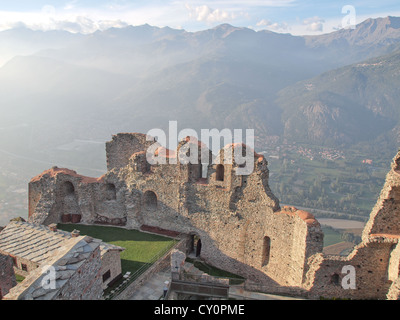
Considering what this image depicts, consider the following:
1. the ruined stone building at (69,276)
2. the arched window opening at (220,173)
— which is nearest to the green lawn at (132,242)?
the arched window opening at (220,173)

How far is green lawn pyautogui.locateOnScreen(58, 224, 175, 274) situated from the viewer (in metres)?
22.5

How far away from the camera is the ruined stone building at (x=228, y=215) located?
17797 mm

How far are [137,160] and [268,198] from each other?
38.8 ft

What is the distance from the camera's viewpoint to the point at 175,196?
85.1 feet

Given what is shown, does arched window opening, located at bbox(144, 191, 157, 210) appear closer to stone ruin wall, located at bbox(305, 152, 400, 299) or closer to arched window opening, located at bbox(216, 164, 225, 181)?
arched window opening, located at bbox(216, 164, 225, 181)

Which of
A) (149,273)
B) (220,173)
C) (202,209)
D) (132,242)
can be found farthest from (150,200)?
(149,273)

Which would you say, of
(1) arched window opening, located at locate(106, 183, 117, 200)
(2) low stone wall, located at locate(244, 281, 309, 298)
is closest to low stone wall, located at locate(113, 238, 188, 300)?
(2) low stone wall, located at locate(244, 281, 309, 298)

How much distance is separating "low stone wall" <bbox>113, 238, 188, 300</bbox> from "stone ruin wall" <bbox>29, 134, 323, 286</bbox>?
4.98 ft

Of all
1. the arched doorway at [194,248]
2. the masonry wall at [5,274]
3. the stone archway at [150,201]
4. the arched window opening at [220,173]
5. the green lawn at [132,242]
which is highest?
the arched window opening at [220,173]

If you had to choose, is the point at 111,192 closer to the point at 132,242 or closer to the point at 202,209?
the point at 132,242

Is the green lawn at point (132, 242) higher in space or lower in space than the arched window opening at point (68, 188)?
lower

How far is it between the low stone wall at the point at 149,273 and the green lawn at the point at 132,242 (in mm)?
742

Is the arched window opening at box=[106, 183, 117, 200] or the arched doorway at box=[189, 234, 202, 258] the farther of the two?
the arched window opening at box=[106, 183, 117, 200]

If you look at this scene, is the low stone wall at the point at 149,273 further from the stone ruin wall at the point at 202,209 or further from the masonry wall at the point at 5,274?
the masonry wall at the point at 5,274
